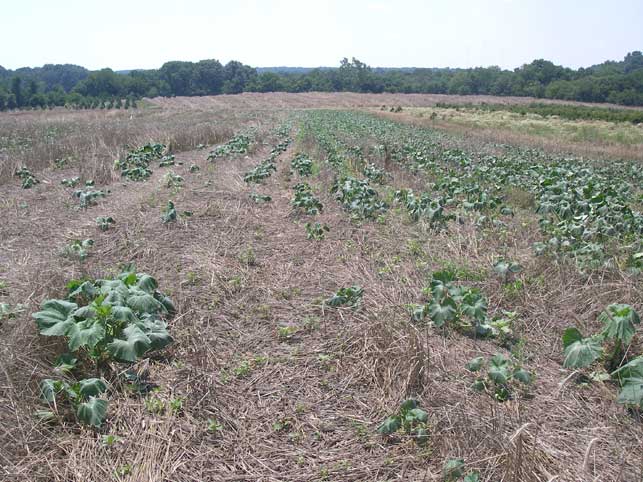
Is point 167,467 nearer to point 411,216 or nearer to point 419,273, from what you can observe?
point 419,273

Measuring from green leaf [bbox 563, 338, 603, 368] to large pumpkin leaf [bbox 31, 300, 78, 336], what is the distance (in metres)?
3.73

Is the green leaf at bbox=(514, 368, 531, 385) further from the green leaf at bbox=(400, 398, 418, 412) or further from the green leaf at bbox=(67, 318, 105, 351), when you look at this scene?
the green leaf at bbox=(67, 318, 105, 351)

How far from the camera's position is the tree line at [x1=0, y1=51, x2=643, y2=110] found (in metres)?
57.6

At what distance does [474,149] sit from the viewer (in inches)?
716

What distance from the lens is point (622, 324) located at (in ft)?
12.1

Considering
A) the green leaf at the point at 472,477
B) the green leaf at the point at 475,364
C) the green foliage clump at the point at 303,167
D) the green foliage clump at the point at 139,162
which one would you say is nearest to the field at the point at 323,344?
the green leaf at the point at 475,364

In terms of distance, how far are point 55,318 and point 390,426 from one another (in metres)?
2.54

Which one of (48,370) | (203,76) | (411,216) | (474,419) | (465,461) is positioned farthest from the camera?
(203,76)

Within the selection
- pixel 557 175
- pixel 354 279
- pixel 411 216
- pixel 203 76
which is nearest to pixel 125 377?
pixel 354 279

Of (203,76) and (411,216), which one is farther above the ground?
(203,76)

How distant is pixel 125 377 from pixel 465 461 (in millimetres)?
2458

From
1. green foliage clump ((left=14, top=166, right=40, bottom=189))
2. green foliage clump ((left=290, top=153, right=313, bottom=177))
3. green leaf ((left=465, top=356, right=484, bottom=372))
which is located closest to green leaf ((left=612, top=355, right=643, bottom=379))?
green leaf ((left=465, top=356, right=484, bottom=372))

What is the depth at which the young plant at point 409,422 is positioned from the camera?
3.09 m

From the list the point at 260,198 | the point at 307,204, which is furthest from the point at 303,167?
the point at 307,204
